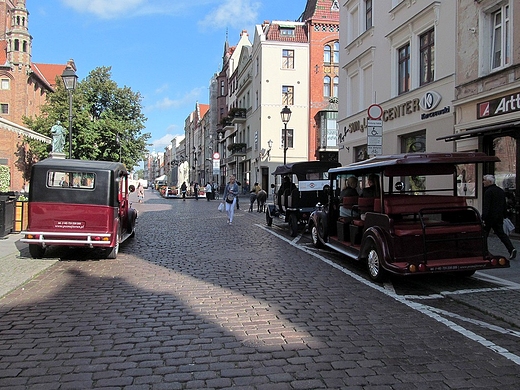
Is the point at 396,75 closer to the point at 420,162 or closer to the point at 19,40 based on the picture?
the point at 420,162

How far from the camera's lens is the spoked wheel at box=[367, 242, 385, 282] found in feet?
22.6

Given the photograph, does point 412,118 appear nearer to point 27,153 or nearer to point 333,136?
point 333,136

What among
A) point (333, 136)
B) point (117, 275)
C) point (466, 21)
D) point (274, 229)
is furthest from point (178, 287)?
point (333, 136)

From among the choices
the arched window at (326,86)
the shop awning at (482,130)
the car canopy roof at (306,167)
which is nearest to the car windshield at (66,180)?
→ the car canopy roof at (306,167)

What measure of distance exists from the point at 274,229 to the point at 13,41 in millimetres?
48330

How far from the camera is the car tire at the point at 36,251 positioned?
8.88m

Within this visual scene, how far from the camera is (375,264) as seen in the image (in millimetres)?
7051

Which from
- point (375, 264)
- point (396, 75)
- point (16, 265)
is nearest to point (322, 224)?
point (375, 264)

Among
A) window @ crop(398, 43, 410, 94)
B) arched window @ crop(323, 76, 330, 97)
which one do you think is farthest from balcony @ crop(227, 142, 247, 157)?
window @ crop(398, 43, 410, 94)

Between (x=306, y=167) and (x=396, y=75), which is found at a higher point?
(x=396, y=75)

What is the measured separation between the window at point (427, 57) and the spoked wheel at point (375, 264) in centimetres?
1020

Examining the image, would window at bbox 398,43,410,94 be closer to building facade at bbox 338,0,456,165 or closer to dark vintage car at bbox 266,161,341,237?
building facade at bbox 338,0,456,165

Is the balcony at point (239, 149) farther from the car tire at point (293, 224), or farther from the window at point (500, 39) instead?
the window at point (500, 39)

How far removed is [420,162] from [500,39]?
7804 mm
